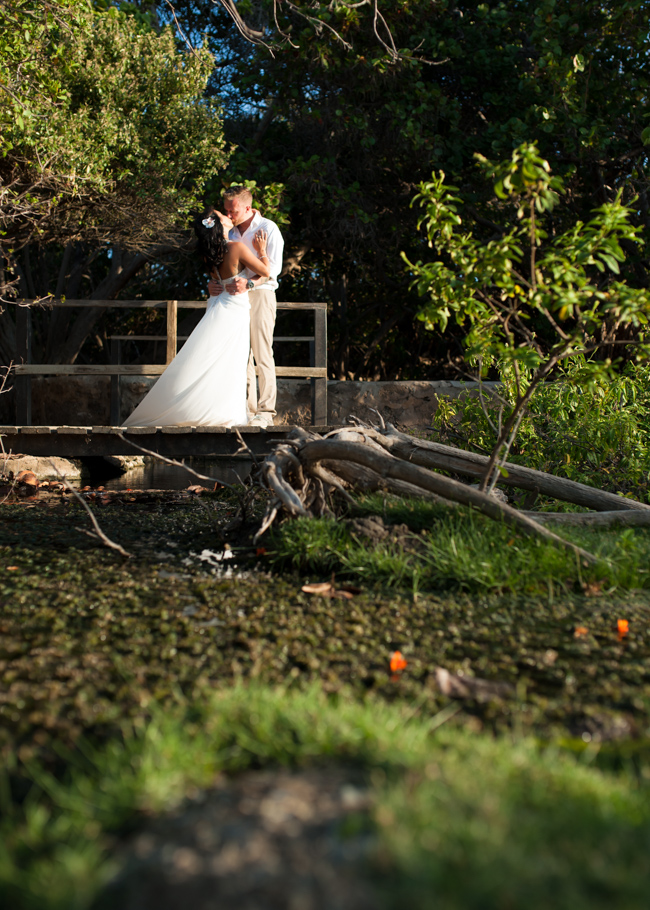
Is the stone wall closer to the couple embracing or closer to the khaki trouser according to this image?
the khaki trouser

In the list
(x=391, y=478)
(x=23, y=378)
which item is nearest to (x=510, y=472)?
(x=391, y=478)

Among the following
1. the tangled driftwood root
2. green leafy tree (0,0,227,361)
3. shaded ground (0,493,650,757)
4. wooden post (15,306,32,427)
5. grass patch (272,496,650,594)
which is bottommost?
shaded ground (0,493,650,757)

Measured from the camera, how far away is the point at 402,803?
1.13 m

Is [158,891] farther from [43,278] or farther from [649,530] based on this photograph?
[43,278]

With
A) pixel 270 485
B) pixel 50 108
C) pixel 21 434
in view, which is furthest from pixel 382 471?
pixel 50 108

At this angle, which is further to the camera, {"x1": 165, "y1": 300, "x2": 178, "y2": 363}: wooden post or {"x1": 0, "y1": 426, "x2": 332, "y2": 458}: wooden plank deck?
{"x1": 165, "y1": 300, "x2": 178, "y2": 363}: wooden post

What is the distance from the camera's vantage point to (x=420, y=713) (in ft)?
5.83

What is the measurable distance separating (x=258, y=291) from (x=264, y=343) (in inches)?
20.0

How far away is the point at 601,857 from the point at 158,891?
0.65m

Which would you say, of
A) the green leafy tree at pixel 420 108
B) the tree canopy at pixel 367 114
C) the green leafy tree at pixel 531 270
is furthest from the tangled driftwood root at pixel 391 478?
the green leafy tree at pixel 420 108

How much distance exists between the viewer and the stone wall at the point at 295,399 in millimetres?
Answer: 8609

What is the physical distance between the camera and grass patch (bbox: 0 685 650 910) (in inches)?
38.9

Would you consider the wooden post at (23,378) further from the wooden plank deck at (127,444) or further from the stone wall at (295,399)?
the wooden plank deck at (127,444)

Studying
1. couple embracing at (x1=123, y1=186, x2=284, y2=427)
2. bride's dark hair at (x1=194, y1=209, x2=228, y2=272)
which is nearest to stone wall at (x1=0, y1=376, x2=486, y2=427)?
couple embracing at (x1=123, y1=186, x2=284, y2=427)
